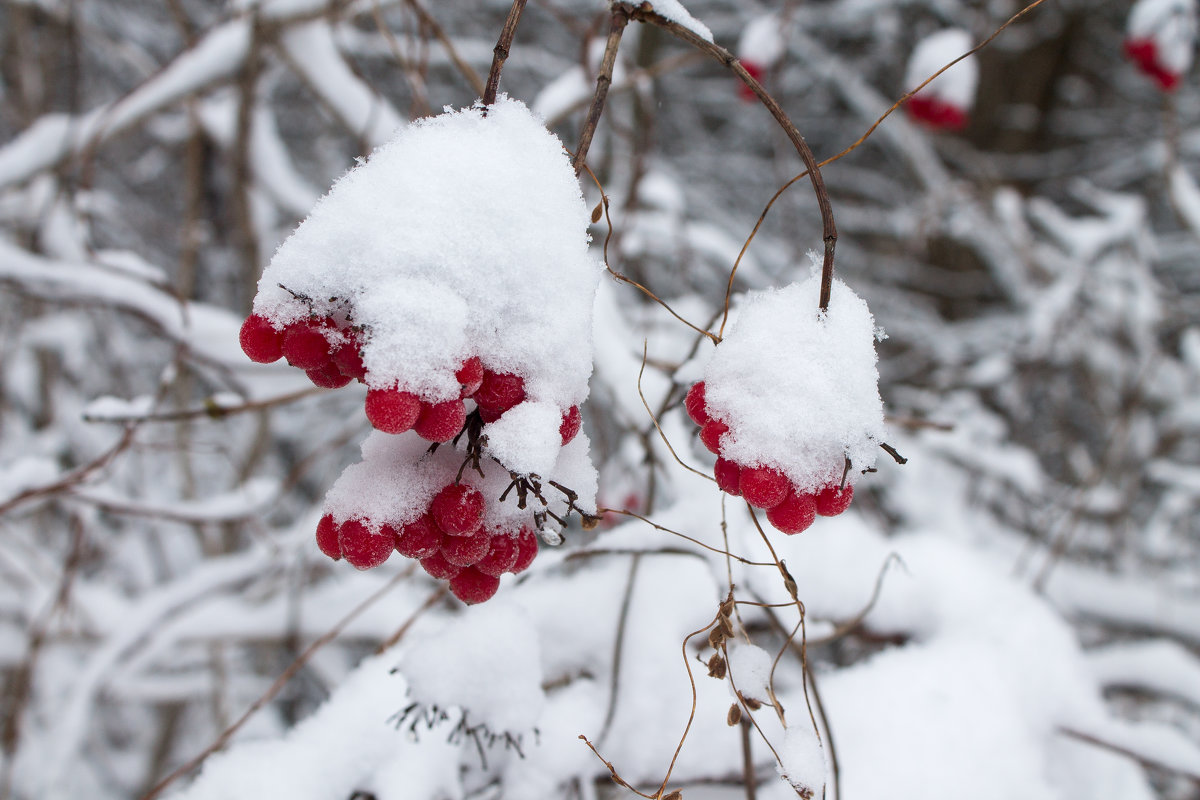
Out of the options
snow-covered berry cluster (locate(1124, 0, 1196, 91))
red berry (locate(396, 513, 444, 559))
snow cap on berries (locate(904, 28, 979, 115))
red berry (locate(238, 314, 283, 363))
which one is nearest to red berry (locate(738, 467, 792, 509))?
red berry (locate(396, 513, 444, 559))

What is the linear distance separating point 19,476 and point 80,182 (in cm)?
53

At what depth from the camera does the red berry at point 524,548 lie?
0.57 meters

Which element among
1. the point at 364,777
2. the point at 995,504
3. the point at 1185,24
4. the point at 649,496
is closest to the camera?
the point at 364,777

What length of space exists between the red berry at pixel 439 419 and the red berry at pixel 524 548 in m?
0.14

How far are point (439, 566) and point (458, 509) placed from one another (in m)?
0.09

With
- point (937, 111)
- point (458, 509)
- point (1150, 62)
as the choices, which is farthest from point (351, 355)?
point (1150, 62)

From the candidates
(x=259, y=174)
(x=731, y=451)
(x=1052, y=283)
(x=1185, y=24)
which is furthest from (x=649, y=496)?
(x=1052, y=283)

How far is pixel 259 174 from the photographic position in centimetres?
184

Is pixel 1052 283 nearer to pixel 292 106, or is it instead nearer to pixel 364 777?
pixel 364 777

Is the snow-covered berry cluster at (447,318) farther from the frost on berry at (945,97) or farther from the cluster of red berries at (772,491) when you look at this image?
the frost on berry at (945,97)

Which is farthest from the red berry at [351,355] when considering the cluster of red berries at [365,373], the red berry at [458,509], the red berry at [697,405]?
the red berry at [697,405]

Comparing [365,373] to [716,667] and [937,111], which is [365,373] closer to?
[716,667]

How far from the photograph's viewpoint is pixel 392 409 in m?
0.43

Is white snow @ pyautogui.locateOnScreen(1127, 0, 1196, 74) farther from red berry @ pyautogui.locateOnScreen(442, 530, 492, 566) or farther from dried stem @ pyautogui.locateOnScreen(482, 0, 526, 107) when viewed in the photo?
red berry @ pyautogui.locateOnScreen(442, 530, 492, 566)
